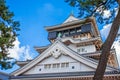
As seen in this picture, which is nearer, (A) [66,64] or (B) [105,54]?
(B) [105,54]

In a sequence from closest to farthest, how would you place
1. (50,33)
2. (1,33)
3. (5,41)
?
1. (5,41)
2. (1,33)
3. (50,33)

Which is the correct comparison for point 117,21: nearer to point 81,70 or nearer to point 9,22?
point 9,22

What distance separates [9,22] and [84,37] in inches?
566

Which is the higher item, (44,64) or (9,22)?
(9,22)

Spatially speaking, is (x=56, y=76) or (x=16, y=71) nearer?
(x=56, y=76)

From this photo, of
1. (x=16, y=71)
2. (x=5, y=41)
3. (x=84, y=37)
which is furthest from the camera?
(x=84, y=37)

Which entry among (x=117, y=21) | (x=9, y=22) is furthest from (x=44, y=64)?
(x=117, y=21)

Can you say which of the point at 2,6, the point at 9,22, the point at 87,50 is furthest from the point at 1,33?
the point at 87,50

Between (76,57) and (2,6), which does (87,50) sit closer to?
(76,57)

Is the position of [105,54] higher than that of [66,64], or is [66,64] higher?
[66,64]

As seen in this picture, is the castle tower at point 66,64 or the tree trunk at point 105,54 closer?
the tree trunk at point 105,54

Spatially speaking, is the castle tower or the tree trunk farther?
the castle tower

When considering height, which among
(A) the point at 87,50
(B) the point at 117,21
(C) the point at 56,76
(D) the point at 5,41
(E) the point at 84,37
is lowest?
(C) the point at 56,76

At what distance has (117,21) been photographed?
9031mm
